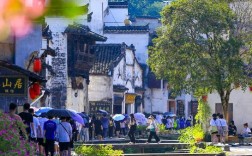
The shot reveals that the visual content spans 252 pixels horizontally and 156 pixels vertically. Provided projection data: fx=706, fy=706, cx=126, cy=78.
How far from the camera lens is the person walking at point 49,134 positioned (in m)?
20.3

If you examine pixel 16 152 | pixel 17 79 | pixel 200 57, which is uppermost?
pixel 200 57

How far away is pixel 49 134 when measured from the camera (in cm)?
2056

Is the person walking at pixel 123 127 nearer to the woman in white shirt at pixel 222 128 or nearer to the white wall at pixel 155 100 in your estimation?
the woman in white shirt at pixel 222 128

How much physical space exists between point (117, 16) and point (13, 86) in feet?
154

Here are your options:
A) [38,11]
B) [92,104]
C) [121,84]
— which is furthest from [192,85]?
[38,11]

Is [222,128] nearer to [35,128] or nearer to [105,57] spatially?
[35,128]

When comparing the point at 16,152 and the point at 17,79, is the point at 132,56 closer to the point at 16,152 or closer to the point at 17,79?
the point at 17,79

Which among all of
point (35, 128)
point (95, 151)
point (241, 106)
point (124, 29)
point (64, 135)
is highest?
Result: point (124, 29)

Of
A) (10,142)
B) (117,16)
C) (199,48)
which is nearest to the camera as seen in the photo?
(10,142)

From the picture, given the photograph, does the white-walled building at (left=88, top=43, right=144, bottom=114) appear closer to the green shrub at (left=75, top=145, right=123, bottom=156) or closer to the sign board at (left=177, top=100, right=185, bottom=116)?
the sign board at (left=177, top=100, right=185, bottom=116)

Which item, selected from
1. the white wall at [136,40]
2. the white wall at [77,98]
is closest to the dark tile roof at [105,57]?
the white wall at [77,98]

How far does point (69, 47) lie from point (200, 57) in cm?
1359

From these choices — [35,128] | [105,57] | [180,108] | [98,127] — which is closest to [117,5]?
[105,57]

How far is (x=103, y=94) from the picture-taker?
174 ft
